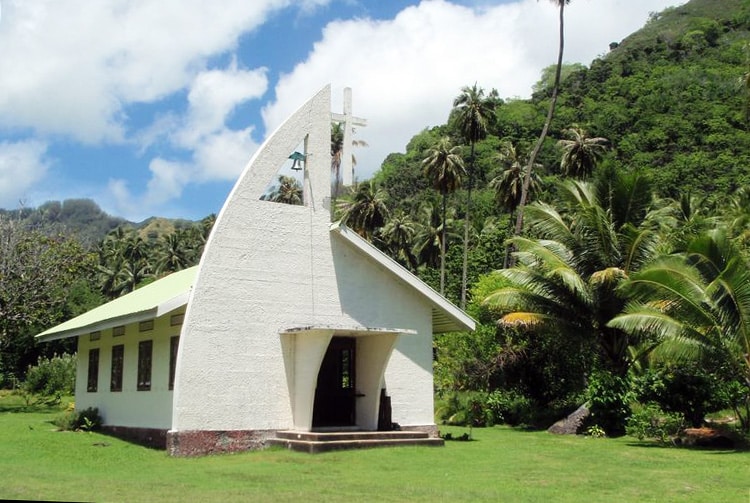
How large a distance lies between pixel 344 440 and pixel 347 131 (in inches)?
285

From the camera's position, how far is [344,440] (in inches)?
622

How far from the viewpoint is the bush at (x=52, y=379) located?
3828 centimetres

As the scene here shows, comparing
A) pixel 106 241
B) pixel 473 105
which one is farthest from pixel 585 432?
pixel 106 241

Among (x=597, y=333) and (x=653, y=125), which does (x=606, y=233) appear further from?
(x=653, y=125)

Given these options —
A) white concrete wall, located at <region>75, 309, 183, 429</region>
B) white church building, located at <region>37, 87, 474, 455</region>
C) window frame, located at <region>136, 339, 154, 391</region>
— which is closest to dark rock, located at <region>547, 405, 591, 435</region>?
white church building, located at <region>37, 87, 474, 455</region>

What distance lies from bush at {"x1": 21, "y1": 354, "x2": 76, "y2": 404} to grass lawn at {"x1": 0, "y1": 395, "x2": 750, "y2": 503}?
2072cm

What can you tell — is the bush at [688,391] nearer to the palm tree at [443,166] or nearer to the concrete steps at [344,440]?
the concrete steps at [344,440]

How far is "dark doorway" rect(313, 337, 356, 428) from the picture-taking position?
18250mm

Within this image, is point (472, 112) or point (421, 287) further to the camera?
point (472, 112)

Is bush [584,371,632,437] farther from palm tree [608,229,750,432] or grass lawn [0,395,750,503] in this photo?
palm tree [608,229,750,432]

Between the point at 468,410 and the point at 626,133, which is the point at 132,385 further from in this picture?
the point at 626,133

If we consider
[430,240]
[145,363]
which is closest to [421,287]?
[145,363]

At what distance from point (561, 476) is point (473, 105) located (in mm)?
35123

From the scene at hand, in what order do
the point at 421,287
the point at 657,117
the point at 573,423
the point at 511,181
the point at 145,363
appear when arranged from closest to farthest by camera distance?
the point at 145,363, the point at 421,287, the point at 573,423, the point at 511,181, the point at 657,117
